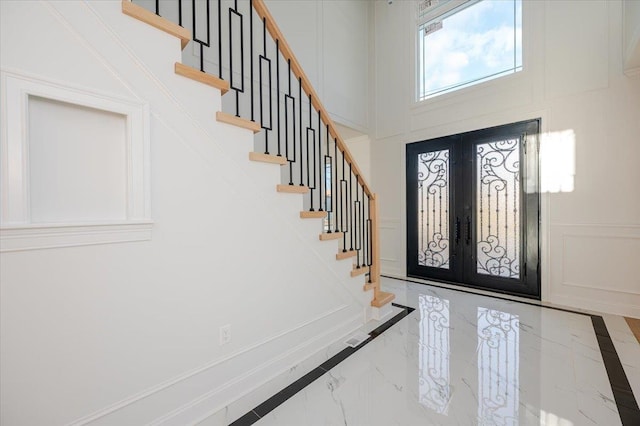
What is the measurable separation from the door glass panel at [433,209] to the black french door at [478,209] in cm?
1

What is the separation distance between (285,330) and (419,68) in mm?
4522

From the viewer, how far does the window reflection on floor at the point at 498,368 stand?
1.64m

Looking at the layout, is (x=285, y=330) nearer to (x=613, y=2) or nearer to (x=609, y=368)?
(x=609, y=368)

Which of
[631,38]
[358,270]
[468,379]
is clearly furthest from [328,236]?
[631,38]

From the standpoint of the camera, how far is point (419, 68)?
450 centimetres

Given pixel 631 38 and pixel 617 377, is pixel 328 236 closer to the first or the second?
pixel 617 377

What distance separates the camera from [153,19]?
1.36 metres

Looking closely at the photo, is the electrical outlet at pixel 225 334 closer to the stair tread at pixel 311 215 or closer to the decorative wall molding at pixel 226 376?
the decorative wall molding at pixel 226 376

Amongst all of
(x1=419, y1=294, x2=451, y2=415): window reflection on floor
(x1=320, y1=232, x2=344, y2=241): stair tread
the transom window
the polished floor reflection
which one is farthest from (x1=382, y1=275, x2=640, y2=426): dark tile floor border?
the transom window

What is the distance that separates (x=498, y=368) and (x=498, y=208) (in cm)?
238

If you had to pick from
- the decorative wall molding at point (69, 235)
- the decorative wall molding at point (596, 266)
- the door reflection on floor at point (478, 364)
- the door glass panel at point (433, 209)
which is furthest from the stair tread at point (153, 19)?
the decorative wall molding at point (596, 266)

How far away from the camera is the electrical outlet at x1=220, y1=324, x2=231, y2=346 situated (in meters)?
1.69

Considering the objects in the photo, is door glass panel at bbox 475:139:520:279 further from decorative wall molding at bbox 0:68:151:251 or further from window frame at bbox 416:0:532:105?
decorative wall molding at bbox 0:68:151:251

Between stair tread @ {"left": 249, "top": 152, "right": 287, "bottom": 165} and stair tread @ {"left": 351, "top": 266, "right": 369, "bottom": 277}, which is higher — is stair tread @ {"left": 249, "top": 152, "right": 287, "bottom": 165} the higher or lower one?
the higher one
